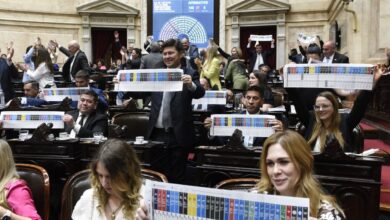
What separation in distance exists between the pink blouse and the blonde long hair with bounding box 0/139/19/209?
2 centimetres

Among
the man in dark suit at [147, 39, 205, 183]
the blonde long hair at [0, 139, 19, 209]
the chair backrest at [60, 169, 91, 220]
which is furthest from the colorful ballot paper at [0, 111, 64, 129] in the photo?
the blonde long hair at [0, 139, 19, 209]

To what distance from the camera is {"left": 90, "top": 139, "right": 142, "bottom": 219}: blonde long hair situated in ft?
7.13

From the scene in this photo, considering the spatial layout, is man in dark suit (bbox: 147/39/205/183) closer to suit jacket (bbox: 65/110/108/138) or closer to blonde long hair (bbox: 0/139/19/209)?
suit jacket (bbox: 65/110/108/138)

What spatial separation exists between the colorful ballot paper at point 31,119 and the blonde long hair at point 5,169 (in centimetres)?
178

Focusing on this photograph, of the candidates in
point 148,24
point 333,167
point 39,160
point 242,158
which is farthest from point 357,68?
point 148,24

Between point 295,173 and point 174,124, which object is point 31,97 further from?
point 295,173

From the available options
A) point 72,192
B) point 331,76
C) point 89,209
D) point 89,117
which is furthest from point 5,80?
point 89,209

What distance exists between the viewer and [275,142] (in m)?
1.94

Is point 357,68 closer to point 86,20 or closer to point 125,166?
point 125,166

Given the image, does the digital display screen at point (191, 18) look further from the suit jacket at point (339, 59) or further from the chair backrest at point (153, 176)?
the chair backrest at point (153, 176)

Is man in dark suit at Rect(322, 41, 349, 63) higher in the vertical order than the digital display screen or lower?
lower

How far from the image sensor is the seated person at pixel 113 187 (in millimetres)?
2176

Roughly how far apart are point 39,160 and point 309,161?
282cm

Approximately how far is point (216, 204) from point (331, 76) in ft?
7.46
